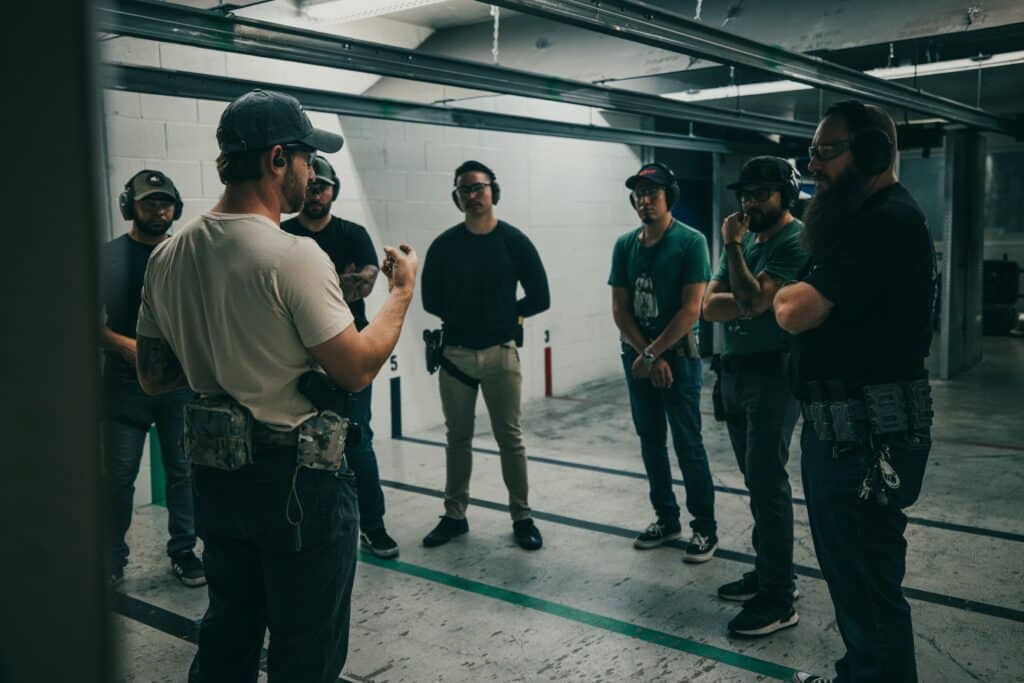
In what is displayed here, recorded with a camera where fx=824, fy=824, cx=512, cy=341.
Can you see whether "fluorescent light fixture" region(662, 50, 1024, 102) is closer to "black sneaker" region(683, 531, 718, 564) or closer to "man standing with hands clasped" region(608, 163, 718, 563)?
"man standing with hands clasped" region(608, 163, 718, 563)

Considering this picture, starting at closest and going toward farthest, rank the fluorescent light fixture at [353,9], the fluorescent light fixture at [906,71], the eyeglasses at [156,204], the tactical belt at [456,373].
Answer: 1. the eyeglasses at [156,204]
2. the tactical belt at [456,373]
3. the fluorescent light fixture at [353,9]
4. the fluorescent light fixture at [906,71]

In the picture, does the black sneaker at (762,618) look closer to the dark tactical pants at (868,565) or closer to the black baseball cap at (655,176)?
the dark tactical pants at (868,565)

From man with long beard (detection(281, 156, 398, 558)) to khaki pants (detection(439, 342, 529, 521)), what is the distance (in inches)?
16.7

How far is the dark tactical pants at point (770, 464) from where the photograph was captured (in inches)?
125

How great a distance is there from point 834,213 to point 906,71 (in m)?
5.01

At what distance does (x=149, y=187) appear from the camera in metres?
3.66

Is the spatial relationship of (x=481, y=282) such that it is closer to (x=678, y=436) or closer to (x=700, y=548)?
(x=678, y=436)

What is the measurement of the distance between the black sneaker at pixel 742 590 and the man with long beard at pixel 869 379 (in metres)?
1.11

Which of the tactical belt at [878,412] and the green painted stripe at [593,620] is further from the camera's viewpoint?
the green painted stripe at [593,620]

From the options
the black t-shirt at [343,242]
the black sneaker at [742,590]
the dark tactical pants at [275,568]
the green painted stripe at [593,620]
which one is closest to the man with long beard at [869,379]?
the green painted stripe at [593,620]

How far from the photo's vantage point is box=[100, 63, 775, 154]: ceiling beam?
3948 millimetres

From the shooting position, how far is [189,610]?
357 cm

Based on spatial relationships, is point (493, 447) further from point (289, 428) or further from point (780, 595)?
point (289, 428)

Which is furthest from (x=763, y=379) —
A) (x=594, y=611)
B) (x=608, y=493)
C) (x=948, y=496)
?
(x=948, y=496)
